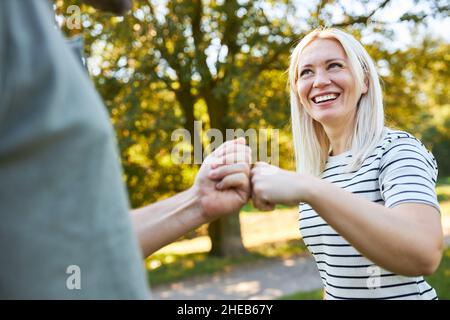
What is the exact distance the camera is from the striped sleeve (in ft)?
5.20

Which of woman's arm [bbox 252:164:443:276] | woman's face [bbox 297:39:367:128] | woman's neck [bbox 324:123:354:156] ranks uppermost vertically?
woman's face [bbox 297:39:367:128]

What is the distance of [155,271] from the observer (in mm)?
10711

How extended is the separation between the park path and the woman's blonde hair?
5.96m

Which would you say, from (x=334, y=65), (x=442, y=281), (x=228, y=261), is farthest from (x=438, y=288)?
(x=334, y=65)

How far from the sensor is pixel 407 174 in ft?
5.48

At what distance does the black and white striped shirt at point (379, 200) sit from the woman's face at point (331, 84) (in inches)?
7.3

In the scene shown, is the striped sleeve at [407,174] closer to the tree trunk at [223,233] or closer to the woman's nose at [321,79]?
the woman's nose at [321,79]

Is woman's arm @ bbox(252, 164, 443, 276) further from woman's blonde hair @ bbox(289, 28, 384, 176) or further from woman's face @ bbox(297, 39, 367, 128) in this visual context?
woman's face @ bbox(297, 39, 367, 128)

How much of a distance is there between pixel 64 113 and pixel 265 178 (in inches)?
37.7

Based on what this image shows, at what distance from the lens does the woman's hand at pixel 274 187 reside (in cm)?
140

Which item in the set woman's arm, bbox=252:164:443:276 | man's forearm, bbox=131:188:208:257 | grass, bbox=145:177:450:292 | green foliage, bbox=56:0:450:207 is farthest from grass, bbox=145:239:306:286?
woman's arm, bbox=252:164:443:276

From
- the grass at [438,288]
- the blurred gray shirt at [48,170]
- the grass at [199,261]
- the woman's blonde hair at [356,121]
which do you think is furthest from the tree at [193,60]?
the blurred gray shirt at [48,170]

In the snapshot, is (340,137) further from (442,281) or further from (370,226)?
(442,281)
